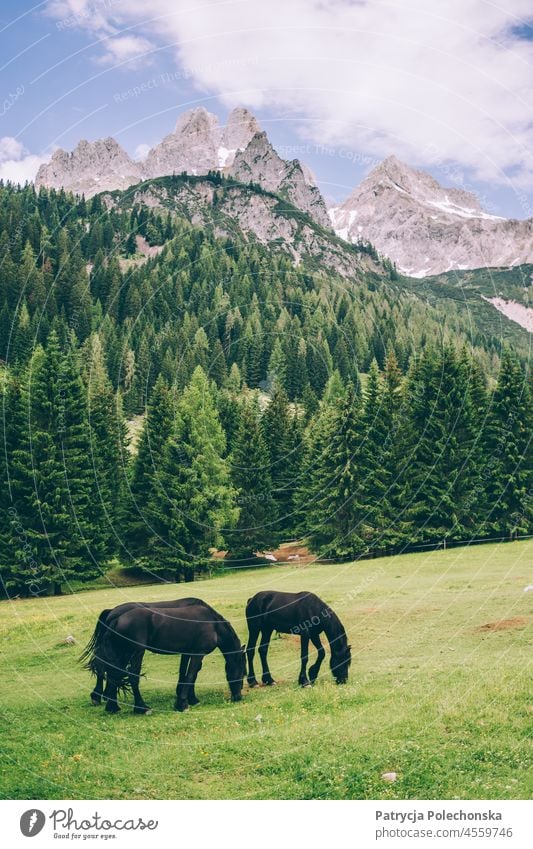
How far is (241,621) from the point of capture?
98.3ft

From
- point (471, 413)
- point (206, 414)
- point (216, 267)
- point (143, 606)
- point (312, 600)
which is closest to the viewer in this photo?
point (143, 606)

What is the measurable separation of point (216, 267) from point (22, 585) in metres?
156

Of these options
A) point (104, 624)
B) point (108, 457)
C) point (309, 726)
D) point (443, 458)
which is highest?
point (108, 457)

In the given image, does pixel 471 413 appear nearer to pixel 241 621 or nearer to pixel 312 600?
pixel 241 621

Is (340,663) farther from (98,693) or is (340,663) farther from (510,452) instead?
(510,452)

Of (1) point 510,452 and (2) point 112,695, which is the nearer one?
(2) point 112,695

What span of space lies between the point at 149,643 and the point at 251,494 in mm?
42727

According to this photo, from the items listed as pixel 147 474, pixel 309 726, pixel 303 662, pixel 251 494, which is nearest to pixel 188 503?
pixel 147 474

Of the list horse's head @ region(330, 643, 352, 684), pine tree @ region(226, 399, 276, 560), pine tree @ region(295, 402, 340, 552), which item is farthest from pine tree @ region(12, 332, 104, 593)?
horse's head @ region(330, 643, 352, 684)

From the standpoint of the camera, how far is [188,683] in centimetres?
1928

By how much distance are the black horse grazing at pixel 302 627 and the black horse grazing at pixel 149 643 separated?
1778 mm

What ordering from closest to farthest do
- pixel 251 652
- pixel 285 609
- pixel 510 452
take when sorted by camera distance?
pixel 285 609, pixel 251 652, pixel 510 452

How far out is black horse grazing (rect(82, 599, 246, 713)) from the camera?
19047mm
